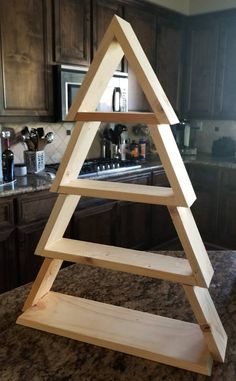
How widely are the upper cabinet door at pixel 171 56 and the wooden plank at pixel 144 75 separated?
3.01 meters

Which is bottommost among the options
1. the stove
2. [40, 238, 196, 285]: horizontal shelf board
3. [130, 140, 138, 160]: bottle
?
the stove

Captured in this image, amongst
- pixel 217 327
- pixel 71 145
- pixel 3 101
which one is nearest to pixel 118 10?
pixel 3 101

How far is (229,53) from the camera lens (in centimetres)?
366

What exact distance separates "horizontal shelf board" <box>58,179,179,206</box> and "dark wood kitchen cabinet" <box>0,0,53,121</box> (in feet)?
5.74

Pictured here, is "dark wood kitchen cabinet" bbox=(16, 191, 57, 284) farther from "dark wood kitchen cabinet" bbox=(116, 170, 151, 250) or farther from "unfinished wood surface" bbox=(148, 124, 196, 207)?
"unfinished wood surface" bbox=(148, 124, 196, 207)

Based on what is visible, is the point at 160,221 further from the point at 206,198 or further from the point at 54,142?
the point at 54,142

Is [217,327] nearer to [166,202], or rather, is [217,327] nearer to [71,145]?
[166,202]

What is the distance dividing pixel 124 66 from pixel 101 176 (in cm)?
116

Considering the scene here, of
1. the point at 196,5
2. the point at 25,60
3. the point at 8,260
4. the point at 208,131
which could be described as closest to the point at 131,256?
the point at 8,260

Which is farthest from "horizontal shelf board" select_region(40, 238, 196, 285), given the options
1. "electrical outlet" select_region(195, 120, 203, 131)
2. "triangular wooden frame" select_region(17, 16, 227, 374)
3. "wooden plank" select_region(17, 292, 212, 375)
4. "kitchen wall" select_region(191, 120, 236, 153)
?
"electrical outlet" select_region(195, 120, 203, 131)

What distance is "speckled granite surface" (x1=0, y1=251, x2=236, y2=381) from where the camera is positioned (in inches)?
29.5

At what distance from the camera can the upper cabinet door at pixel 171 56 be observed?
366 centimetres

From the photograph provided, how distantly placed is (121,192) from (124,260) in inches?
6.7

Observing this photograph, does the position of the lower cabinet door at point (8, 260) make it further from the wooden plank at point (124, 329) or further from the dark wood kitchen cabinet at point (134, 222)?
the wooden plank at point (124, 329)
